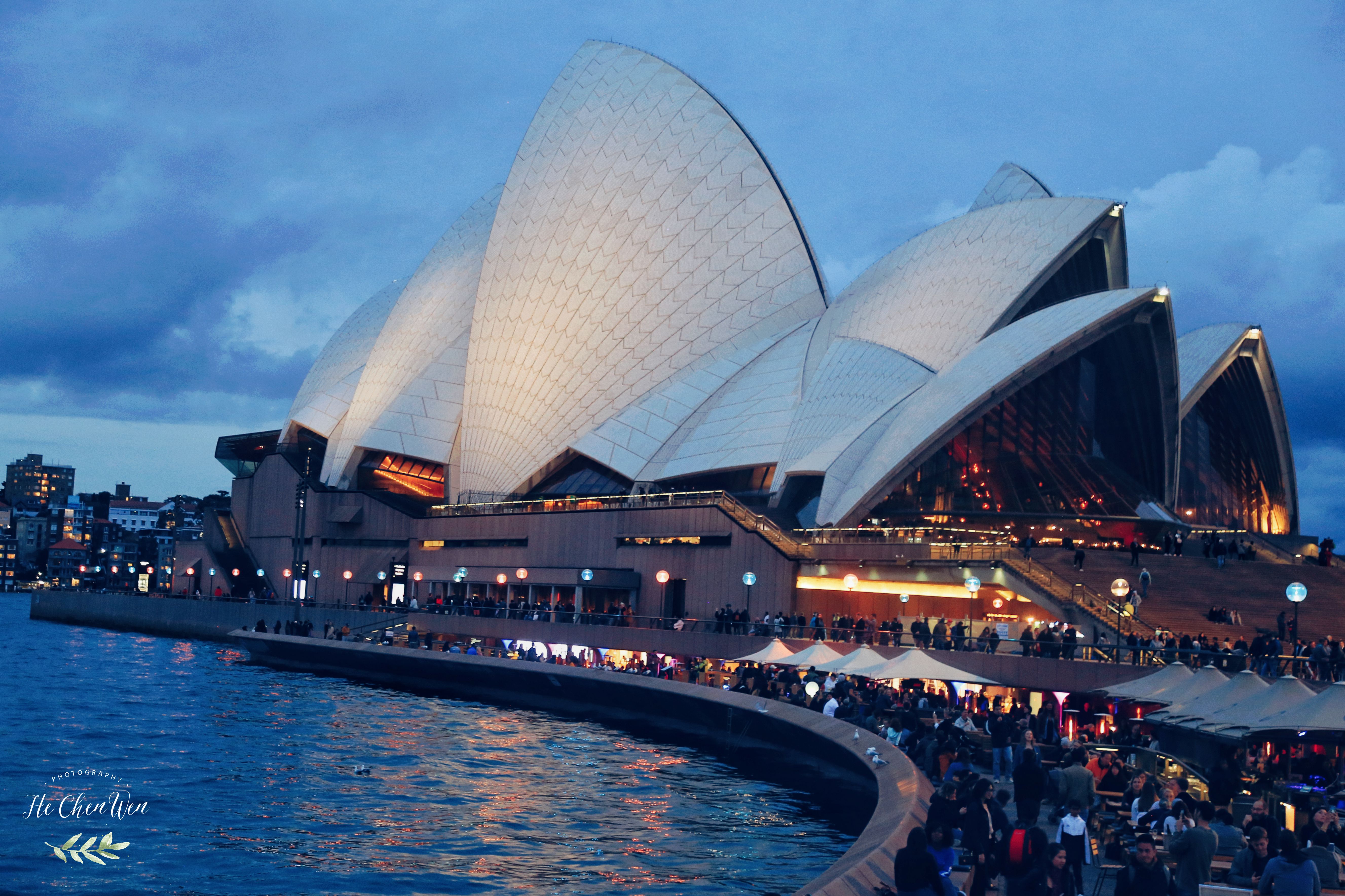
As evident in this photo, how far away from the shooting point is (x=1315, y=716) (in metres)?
12.6

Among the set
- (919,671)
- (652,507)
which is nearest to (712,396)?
(652,507)

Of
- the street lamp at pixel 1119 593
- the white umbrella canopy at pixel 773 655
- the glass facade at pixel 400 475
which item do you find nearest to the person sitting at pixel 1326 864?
the street lamp at pixel 1119 593

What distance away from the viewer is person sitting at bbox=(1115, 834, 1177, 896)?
7707mm

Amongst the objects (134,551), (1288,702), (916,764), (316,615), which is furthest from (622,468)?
(134,551)

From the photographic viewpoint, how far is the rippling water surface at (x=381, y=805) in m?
12.2

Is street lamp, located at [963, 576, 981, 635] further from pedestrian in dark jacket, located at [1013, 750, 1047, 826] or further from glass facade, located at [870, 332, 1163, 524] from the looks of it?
pedestrian in dark jacket, located at [1013, 750, 1047, 826]

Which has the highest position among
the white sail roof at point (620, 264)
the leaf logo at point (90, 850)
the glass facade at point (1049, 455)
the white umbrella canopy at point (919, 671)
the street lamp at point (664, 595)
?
the white sail roof at point (620, 264)

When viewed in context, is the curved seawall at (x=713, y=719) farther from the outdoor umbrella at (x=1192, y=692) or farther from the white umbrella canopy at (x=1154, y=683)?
the white umbrella canopy at (x=1154, y=683)

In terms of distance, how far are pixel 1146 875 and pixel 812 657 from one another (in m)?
14.3

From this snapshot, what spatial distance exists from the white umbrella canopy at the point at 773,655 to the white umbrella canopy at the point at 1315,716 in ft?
36.1

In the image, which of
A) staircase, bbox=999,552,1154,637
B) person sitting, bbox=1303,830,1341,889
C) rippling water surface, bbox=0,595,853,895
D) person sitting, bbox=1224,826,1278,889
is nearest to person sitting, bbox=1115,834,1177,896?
person sitting, bbox=1224,826,1278,889

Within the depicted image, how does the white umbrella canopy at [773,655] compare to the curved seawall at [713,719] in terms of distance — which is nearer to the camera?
the curved seawall at [713,719]

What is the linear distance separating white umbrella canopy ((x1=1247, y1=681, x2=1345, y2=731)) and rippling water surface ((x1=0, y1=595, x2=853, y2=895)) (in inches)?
190

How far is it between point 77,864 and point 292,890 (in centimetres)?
241
